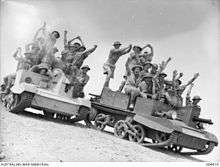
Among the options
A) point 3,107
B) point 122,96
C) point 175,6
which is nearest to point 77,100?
point 122,96

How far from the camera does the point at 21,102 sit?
28.3ft

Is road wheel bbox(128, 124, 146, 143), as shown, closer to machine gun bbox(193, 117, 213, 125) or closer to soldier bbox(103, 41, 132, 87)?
machine gun bbox(193, 117, 213, 125)

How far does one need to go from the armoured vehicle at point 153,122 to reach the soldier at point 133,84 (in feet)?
0.46

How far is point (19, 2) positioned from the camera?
24.3 ft

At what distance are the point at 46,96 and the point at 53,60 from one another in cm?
146

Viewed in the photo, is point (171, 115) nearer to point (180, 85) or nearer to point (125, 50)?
point (180, 85)

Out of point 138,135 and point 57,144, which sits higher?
point 138,135

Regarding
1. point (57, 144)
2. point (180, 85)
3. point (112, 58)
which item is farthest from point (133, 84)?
point (57, 144)

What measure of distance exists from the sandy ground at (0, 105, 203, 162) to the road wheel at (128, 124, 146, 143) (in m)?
0.34

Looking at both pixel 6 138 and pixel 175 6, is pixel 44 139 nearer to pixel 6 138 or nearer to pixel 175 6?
pixel 6 138

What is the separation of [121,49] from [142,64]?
2.22 ft

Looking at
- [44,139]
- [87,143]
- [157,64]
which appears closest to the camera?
[44,139]

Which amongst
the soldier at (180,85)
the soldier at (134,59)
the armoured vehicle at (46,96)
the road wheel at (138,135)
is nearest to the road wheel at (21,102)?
the armoured vehicle at (46,96)

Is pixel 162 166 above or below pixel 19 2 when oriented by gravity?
below
